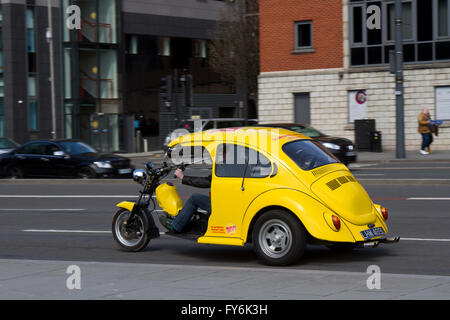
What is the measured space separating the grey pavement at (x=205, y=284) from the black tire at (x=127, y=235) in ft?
5.11

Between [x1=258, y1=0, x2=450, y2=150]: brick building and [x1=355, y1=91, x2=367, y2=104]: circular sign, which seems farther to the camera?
[x1=355, y1=91, x2=367, y2=104]: circular sign

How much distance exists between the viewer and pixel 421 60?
113ft

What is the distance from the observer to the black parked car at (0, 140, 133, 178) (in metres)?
23.0

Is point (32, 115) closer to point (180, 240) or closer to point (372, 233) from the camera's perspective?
point (180, 240)

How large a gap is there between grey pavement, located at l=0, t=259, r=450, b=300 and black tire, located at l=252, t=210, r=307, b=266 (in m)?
0.26

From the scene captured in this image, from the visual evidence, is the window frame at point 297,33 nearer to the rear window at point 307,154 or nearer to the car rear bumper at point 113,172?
the car rear bumper at point 113,172

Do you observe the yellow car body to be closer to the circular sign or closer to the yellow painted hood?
the yellow painted hood

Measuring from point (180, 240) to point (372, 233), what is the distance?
11.5ft

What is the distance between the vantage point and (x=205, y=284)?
292 inches

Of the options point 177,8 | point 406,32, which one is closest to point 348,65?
point 406,32

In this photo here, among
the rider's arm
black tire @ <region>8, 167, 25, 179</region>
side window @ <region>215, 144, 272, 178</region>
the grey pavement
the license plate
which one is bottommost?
the grey pavement

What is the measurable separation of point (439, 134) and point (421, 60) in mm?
3374

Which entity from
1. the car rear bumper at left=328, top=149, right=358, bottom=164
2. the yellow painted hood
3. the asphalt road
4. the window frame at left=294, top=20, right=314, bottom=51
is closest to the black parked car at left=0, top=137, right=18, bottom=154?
the asphalt road
